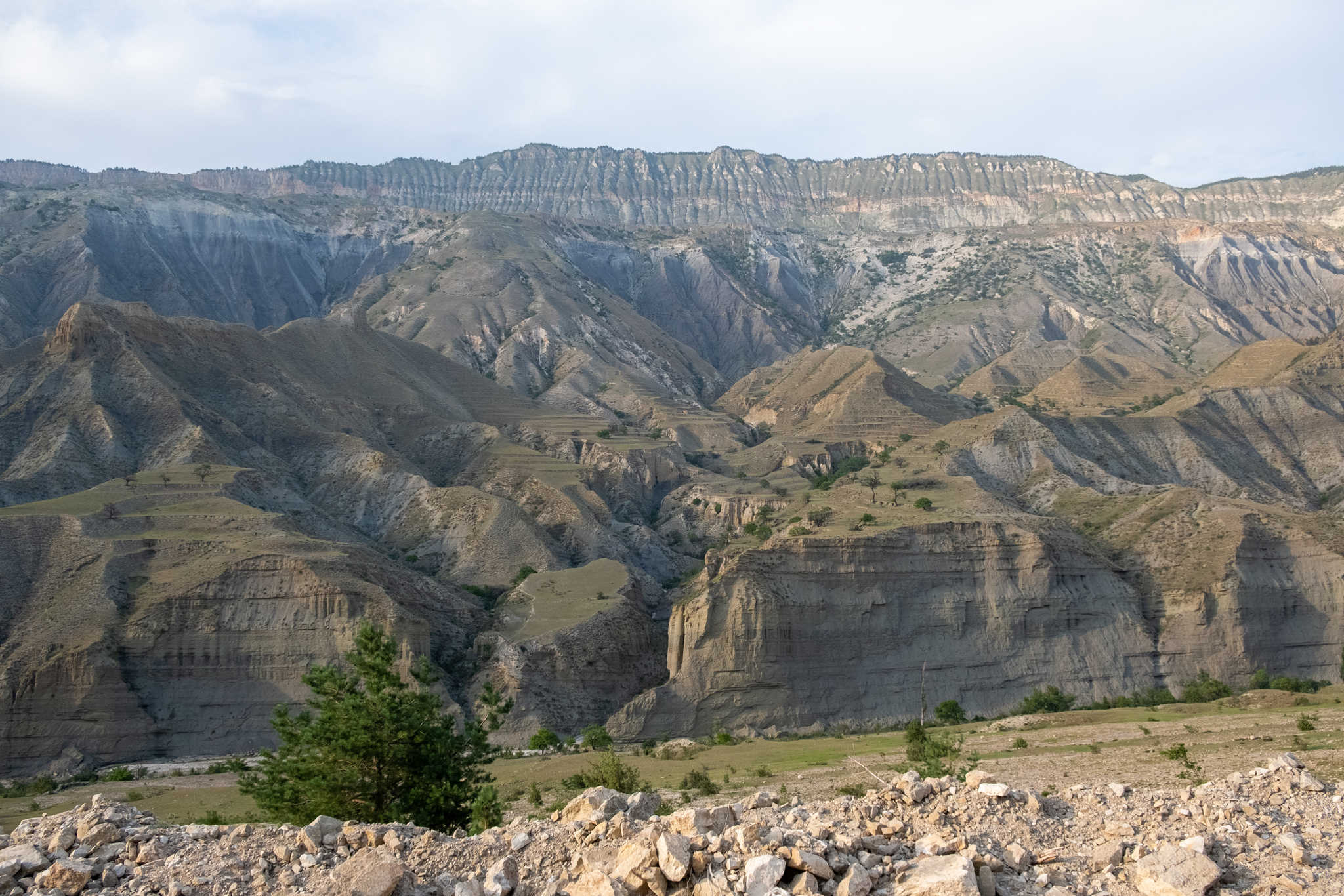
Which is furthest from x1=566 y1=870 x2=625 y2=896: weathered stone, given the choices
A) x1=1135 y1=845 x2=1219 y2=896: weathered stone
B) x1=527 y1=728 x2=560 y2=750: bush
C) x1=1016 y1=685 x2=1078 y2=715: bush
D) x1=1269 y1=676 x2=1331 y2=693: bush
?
x1=1269 y1=676 x2=1331 y2=693: bush

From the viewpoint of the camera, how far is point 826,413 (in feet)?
403

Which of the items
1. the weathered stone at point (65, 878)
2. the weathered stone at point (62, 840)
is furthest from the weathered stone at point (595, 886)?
the weathered stone at point (62, 840)

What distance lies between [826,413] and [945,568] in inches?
2202

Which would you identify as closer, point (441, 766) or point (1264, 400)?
point (441, 766)

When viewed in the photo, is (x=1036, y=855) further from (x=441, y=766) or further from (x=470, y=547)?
(x=470, y=547)

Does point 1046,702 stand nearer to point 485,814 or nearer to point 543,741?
point 543,741

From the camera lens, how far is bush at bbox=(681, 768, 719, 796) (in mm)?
34188

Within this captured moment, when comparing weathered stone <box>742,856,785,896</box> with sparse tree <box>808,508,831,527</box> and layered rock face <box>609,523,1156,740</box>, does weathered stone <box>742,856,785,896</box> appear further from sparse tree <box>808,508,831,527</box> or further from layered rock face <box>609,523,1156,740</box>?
sparse tree <box>808,508,831,527</box>

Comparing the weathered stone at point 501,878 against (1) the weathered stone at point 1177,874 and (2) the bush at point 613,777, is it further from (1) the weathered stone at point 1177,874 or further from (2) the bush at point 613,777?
(2) the bush at point 613,777

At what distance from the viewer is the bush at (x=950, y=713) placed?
58.0 metres

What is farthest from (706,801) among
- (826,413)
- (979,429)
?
(826,413)

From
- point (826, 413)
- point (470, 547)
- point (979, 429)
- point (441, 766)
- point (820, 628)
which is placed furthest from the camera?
point (826, 413)

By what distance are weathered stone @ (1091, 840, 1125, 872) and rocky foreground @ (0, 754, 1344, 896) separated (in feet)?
0.07

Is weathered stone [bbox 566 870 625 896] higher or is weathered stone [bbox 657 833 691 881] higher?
weathered stone [bbox 657 833 691 881]
